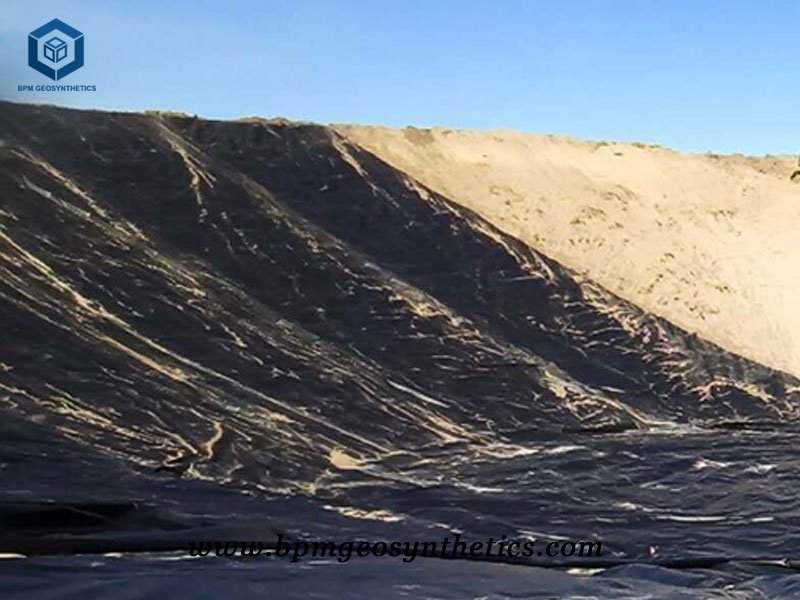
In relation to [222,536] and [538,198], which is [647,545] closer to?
[222,536]

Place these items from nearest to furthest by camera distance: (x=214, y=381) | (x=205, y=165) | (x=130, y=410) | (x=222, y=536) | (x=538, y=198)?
1. (x=222, y=536)
2. (x=130, y=410)
3. (x=214, y=381)
4. (x=205, y=165)
5. (x=538, y=198)

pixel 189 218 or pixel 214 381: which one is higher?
pixel 189 218

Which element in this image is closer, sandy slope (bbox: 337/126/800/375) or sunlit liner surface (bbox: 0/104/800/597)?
sunlit liner surface (bbox: 0/104/800/597)

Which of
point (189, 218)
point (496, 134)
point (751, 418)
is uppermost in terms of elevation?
point (496, 134)

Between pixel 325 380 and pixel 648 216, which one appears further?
pixel 648 216

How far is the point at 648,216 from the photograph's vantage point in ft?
80.9

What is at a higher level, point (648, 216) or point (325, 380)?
point (648, 216)

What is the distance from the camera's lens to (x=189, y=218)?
17203 mm

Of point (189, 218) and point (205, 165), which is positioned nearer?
point (189, 218)

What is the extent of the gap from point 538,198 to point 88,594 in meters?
19.3

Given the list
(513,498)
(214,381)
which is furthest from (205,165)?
(513,498)

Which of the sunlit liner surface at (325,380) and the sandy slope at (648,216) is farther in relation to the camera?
the sandy slope at (648,216)

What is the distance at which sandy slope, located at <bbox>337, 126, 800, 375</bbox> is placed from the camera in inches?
834

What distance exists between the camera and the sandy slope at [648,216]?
21.2 m
